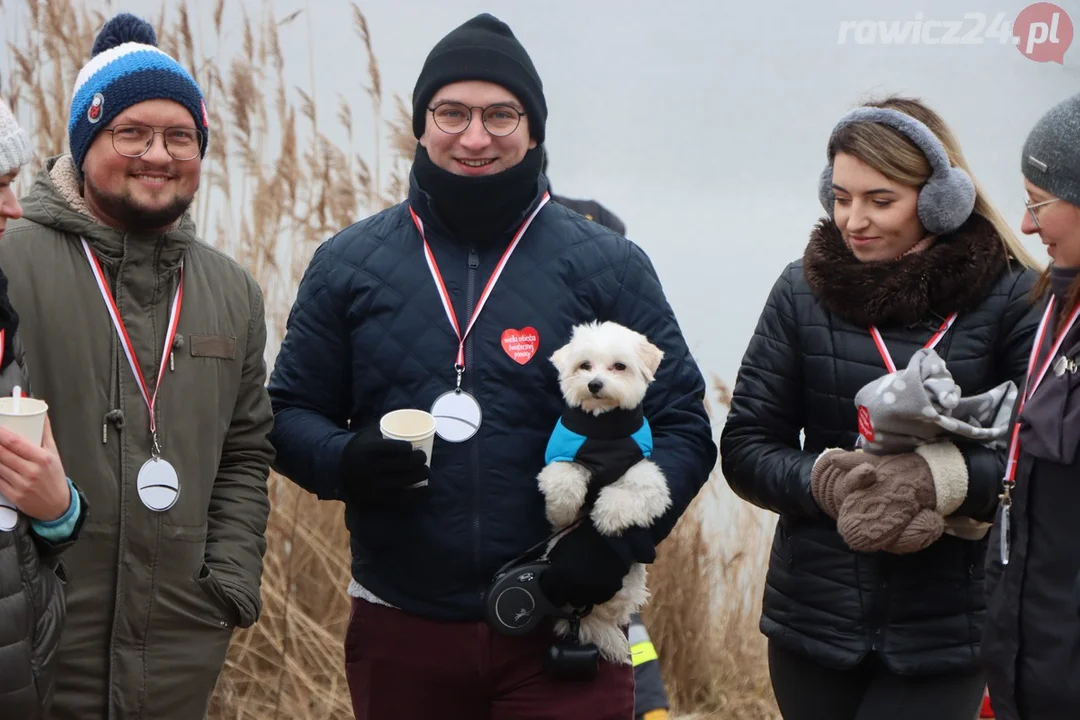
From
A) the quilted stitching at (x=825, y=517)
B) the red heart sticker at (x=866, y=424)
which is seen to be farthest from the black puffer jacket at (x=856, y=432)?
the red heart sticker at (x=866, y=424)

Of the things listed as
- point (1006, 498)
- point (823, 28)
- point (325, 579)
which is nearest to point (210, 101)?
point (325, 579)

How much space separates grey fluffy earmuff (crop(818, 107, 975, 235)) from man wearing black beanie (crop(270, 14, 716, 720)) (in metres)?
0.61

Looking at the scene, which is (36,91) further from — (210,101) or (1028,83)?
(1028,83)

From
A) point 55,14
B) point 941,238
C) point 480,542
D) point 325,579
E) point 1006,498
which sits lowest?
point 325,579

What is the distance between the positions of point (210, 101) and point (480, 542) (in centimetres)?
258

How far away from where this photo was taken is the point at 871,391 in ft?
8.62

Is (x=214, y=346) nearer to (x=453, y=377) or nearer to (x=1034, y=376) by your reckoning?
(x=453, y=377)

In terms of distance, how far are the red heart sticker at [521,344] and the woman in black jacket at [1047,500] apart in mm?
971

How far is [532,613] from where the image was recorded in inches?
100.0

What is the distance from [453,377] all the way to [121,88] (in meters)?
0.88

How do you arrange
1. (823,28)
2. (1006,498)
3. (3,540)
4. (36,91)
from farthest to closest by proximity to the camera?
1. (823,28)
2. (36,91)
3. (1006,498)
4. (3,540)

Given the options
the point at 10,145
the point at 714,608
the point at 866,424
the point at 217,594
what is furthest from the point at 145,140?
the point at 714,608

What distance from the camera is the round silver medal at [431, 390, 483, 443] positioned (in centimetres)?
258

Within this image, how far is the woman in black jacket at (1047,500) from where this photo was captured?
7.05ft
